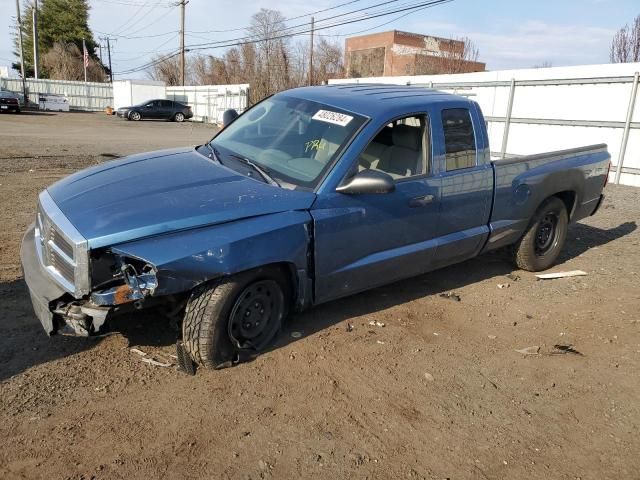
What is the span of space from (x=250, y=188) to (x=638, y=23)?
22312mm

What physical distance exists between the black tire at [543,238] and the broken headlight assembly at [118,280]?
4177 mm

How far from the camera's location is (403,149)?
14.9 ft

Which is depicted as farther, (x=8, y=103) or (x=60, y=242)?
(x=8, y=103)

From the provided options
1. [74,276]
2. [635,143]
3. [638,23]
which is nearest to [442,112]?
[74,276]

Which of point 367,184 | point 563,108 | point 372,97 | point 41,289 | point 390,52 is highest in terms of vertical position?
point 390,52

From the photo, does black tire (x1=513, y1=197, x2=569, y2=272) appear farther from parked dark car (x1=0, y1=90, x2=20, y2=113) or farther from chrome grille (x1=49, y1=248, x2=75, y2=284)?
parked dark car (x1=0, y1=90, x2=20, y2=113)

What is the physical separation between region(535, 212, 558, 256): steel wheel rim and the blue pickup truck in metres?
0.52

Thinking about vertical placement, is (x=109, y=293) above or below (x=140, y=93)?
below

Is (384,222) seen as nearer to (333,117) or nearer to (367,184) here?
(367,184)

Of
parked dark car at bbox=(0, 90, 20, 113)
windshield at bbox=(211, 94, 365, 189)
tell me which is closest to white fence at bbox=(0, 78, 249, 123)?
parked dark car at bbox=(0, 90, 20, 113)

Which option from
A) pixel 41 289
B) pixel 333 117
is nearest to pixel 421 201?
pixel 333 117

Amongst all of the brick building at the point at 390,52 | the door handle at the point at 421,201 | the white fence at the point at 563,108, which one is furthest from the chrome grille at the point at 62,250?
the brick building at the point at 390,52

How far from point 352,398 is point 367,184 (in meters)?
1.47

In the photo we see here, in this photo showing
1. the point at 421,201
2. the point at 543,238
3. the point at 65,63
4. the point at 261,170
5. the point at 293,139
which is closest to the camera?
the point at 261,170
